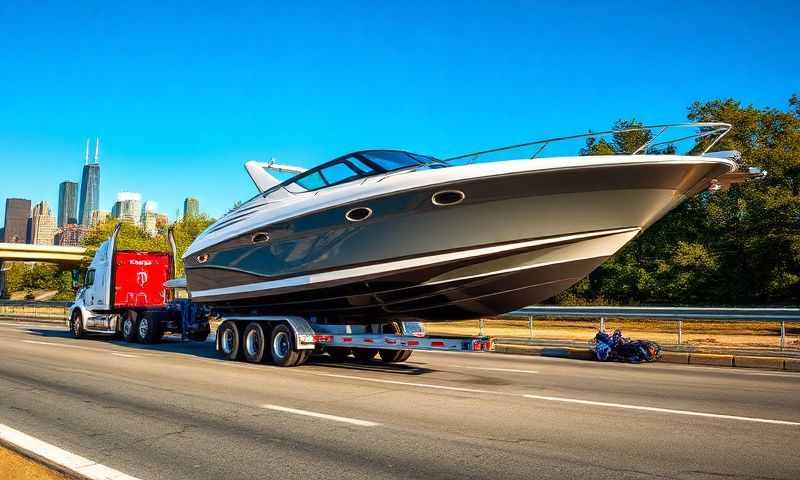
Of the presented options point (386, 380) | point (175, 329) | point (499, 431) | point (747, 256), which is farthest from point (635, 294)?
point (499, 431)

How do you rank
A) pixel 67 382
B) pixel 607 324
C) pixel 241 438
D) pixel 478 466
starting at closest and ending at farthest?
pixel 478 466 → pixel 241 438 → pixel 67 382 → pixel 607 324

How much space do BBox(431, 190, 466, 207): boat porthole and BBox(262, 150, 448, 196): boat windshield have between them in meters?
0.60

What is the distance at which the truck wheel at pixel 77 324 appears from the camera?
19.1 metres

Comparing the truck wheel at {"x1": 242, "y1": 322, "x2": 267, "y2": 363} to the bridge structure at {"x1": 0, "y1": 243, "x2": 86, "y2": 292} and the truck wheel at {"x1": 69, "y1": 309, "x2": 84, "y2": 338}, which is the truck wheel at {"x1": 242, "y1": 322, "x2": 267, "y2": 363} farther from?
the bridge structure at {"x1": 0, "y1": 243, "x2": 86, "y2": 292}

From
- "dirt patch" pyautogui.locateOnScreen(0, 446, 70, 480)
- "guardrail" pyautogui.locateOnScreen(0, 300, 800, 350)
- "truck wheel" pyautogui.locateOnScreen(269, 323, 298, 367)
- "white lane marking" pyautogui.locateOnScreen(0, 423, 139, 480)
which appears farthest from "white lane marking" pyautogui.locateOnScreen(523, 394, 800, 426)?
"guardrail" pyautogui.locateOnScreen(0, 300, 800, 350)

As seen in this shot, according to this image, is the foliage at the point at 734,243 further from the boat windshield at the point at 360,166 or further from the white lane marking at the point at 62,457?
the white lane marking at the point at 62,457

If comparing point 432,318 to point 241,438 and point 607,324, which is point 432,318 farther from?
point 607,324

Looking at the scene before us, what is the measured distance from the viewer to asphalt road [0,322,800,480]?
4.52 meters

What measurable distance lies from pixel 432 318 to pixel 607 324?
1579 cm

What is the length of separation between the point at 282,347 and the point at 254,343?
88 centimetres

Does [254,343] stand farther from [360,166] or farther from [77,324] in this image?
[77,324]

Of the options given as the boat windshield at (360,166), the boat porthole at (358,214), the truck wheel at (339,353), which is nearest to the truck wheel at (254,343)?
the truck wheel at (339,353)

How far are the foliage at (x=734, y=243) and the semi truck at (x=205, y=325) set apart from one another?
732 inches

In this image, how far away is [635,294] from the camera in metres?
32.1
